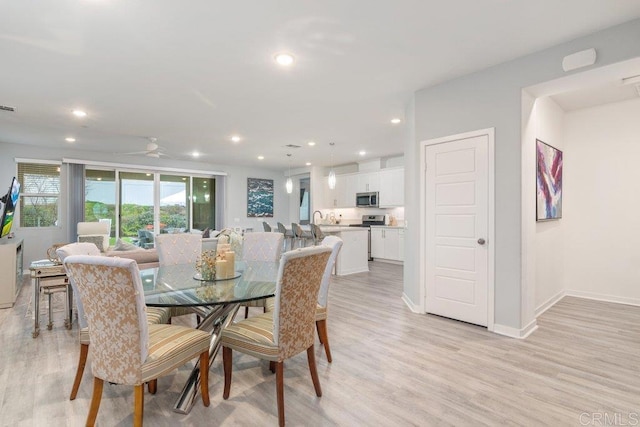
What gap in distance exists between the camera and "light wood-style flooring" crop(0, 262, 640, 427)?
1.87 m

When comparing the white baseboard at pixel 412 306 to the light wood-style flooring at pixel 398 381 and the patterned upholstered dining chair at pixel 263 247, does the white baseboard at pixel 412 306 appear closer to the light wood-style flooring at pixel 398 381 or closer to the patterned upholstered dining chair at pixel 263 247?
the light wood-style flooring at pixel 398 381

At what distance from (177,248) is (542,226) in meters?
4.21

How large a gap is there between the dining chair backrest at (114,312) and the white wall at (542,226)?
3.23m

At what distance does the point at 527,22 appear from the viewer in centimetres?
240

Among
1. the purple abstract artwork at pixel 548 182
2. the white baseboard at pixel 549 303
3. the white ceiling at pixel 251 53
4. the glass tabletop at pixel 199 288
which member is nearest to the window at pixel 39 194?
the white ceiling at pixel 251 53

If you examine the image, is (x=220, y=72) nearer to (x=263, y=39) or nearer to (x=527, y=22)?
(x=263, y=39)

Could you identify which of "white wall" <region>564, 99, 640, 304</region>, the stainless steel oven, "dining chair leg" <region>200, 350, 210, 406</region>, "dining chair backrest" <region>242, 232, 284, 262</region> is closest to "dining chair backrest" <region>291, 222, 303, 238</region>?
the stainless steel oven

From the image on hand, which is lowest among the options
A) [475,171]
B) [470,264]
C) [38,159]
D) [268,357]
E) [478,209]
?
[268,357]

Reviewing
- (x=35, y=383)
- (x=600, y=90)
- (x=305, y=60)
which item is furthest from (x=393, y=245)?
(x=35, y=383)

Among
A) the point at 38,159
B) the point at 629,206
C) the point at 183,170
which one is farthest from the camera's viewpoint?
the point at 183,170

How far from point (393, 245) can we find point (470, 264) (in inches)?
163

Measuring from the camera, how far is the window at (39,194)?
6344mm

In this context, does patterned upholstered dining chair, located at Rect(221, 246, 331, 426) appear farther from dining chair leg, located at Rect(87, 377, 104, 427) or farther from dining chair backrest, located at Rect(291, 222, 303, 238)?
dining chair backrest, located at Rect(291, 222, 303, 238)

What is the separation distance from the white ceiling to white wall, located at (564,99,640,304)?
2311 mm
